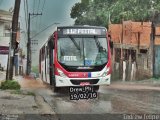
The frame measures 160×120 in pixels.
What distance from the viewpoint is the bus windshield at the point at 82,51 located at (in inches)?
811

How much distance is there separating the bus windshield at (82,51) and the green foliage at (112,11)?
1329 inches

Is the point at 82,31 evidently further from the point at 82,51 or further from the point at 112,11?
the point at 112,11

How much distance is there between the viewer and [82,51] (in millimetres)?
20688

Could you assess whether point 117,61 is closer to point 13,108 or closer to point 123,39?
point 123,39

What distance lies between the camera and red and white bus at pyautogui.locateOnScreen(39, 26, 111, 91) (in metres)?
20.4

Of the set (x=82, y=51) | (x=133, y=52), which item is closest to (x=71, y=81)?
(x=82, y=51)

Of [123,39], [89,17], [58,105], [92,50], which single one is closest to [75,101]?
[58,105]

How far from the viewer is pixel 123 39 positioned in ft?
156

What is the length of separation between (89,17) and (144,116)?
55519mm

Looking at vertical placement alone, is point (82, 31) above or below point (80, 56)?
above
